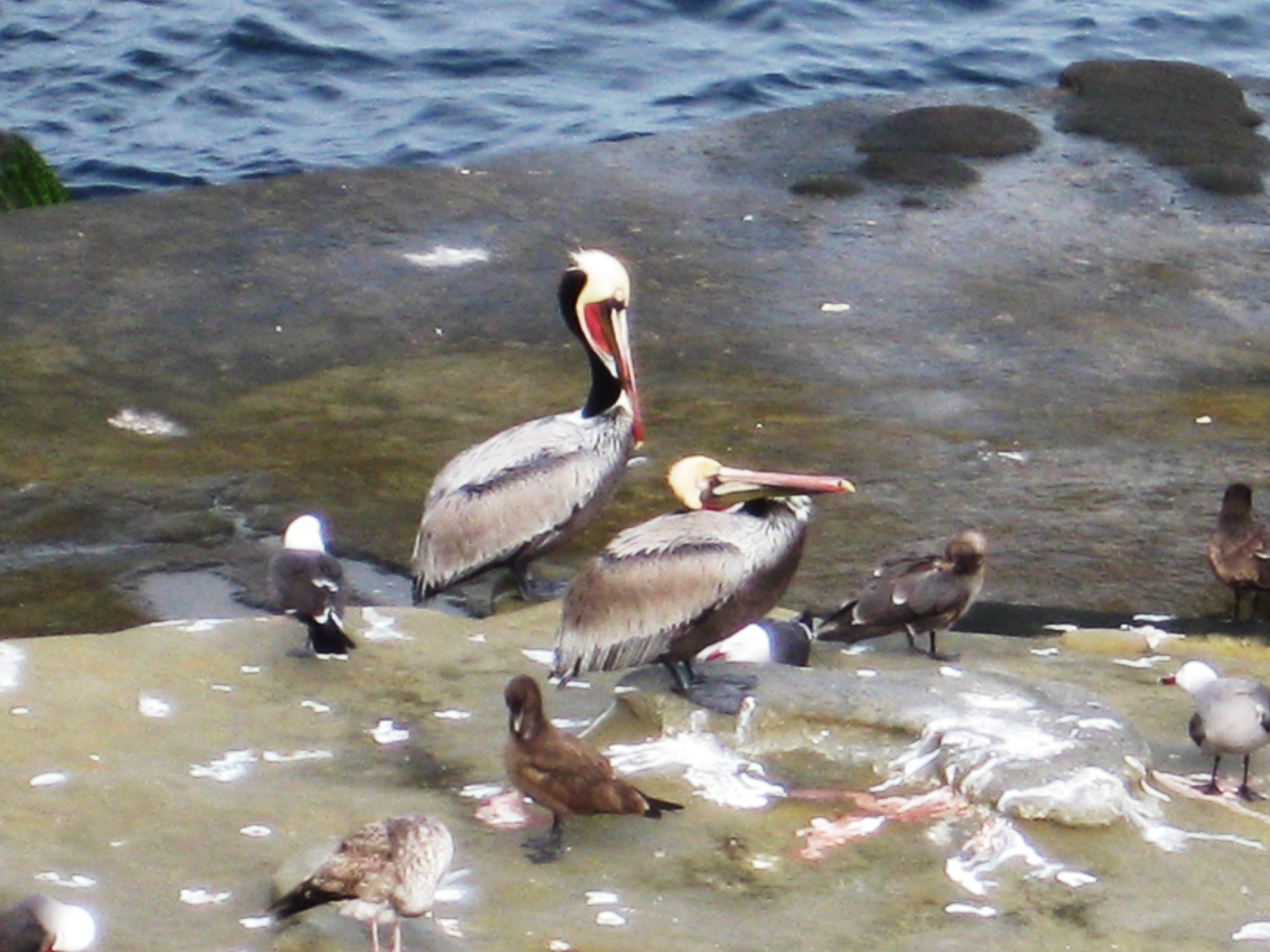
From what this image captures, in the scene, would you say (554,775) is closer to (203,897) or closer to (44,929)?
(203,897)

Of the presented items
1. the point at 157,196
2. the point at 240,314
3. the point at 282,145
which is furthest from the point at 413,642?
the point at 282,145

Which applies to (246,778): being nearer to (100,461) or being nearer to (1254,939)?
(1254,939)

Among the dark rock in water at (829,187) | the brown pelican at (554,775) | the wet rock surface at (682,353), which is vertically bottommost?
the wet rock surface at (682,353)

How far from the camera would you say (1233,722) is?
6102 millimetres

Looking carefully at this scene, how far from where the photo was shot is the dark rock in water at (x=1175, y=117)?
1329 centimetres

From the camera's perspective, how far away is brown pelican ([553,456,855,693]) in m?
6.64

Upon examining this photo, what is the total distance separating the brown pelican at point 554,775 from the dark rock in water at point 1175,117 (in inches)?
333

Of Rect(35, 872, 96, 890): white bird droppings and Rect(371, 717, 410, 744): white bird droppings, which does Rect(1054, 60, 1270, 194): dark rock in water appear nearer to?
Rect(371, 717, 410, 744): white bird droppings

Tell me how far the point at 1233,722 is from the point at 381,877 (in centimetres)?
261

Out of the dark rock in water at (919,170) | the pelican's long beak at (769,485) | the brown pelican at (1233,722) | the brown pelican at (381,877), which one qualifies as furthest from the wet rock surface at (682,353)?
the brown pelican at (381,877)

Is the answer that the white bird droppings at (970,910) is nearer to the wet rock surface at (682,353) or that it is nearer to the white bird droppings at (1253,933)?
the white bird droppings at (1253,933)

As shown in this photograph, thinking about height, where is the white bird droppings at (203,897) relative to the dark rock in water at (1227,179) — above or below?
above

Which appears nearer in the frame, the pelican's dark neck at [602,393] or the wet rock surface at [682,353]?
Result: the wet rock surface at [682,353]

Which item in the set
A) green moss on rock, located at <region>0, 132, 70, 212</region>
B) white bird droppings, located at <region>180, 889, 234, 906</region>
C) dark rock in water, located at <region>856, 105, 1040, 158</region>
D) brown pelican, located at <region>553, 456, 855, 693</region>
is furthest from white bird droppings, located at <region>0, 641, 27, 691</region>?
dark rock in water, located at <region>856, 105, 1040, 158</region>
